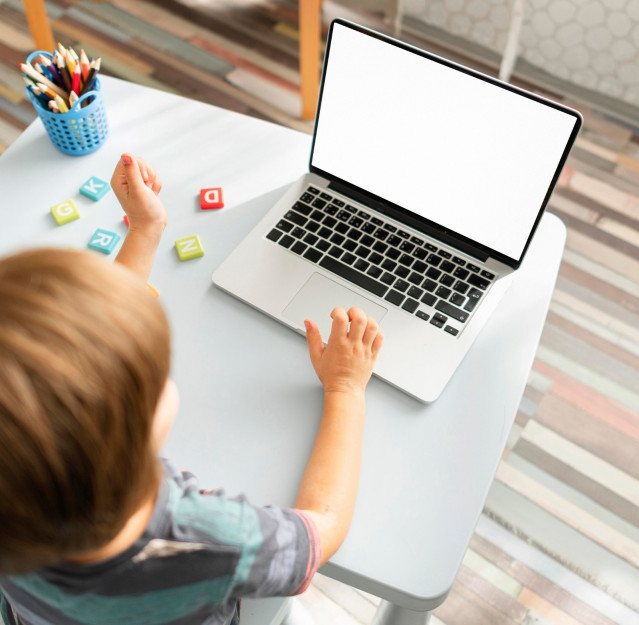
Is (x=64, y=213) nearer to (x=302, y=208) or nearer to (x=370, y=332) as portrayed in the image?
(x=302, y=208)

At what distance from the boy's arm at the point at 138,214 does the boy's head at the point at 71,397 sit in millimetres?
393

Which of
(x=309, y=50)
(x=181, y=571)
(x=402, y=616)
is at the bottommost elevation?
(x=181, y=571)

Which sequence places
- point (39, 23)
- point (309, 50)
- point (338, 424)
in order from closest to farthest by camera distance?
1. point (338, 424)
2. point (309, 50)
3. point (39, 23)

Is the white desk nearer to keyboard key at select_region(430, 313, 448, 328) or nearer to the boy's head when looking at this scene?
keyboard key at select_region(430, 313, 448, 328)

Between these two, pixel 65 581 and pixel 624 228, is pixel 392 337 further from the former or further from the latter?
pixel 624 228

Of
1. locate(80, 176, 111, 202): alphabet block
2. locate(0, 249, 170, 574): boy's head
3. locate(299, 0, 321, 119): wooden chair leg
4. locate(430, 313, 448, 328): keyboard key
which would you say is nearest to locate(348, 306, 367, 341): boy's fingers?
locate(430, 313, 448, 328): keyboard key

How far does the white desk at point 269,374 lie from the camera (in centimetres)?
71

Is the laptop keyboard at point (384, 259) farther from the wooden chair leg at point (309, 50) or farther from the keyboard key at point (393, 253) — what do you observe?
the wooden chair leg at point (309, 50)

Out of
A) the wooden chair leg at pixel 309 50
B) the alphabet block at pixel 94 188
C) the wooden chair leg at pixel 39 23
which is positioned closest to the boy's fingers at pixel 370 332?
the alphabet block at pixel 94 188

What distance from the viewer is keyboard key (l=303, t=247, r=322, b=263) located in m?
0.89

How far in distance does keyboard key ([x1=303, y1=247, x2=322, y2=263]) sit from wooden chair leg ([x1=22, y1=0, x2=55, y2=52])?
5.25 feet

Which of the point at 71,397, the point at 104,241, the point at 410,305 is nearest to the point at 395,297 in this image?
the point at 410,305

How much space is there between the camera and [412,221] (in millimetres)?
914

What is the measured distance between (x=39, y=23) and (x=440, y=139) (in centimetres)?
171
